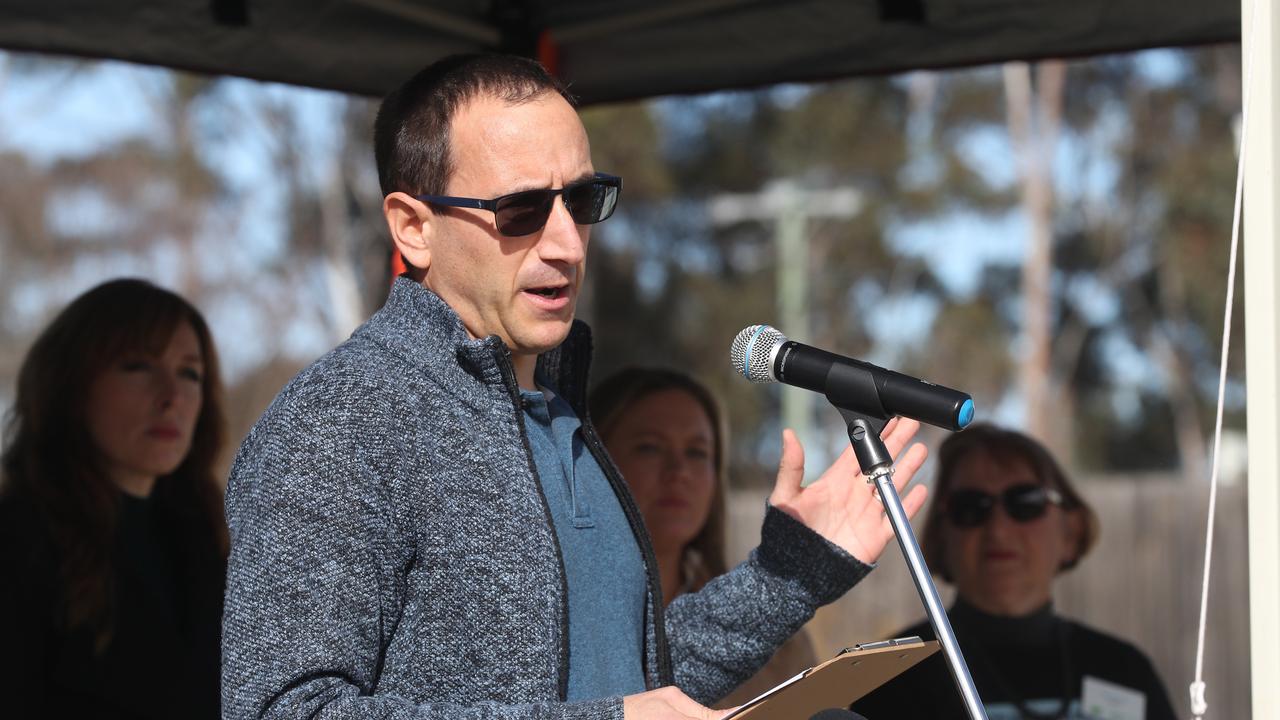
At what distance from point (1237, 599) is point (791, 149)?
8753 millimetres

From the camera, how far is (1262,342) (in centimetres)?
172

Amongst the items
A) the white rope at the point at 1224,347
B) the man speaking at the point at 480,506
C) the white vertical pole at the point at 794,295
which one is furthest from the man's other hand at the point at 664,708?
the white vertical pole at the point at 794,295

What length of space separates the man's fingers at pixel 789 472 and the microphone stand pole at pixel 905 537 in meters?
0.24

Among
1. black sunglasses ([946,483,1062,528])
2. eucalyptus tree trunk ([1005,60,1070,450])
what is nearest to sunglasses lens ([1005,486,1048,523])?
black sunglasses ([946,483,1062,528])

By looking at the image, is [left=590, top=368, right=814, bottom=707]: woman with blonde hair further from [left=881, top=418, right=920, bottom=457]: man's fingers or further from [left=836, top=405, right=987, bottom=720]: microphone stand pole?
[left=836, top=405, right=987, bottom=720]: microphone stand pole

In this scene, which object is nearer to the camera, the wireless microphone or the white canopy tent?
the wireless microphone

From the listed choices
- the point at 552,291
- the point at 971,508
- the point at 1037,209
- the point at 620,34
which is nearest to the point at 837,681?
the point at 552,291

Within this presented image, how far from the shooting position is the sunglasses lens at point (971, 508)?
12.5 feet

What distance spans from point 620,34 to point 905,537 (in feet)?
8.16

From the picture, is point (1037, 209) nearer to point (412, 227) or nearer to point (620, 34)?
point (620, 34)

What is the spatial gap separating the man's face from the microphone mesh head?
23cm

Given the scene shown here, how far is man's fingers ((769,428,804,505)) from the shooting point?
1883 millimetres

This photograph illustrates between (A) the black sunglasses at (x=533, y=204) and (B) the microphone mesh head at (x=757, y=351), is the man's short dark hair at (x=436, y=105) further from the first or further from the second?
(B) the microphone mesh head at (x=757, y=351)

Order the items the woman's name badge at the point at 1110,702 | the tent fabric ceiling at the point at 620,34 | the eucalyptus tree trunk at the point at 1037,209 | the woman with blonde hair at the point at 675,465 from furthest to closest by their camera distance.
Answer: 1. the eucalyptus tree trunk at the point at 1037,209
2. the woman's name badge at the point at 1110,702
3. the woman with blonde hair at the point at 675,465
4. the tent fabric ceiling at the point at 620,34
